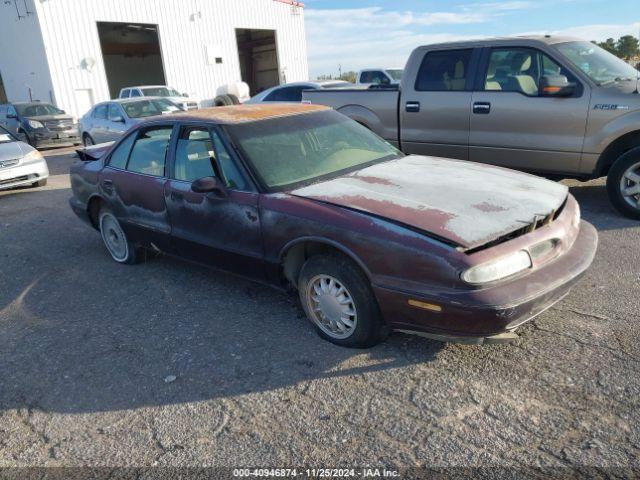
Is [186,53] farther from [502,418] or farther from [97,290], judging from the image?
[502,418]

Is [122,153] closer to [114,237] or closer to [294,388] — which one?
[114,237]

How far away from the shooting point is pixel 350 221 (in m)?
3.07

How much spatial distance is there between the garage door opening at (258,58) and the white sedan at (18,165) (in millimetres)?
21142

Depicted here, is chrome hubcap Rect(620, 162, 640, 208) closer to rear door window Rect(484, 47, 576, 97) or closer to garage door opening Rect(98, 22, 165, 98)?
rear door window Rect(484, 47, 576, 97)

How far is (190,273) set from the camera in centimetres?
491

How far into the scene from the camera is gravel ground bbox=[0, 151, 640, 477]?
2492 mm

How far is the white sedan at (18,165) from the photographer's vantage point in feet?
30.4

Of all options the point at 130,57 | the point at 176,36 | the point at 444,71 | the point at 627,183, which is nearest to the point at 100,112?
the point at 444,71

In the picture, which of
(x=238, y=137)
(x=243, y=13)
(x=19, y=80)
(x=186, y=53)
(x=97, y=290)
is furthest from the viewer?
(x=243, y=13)

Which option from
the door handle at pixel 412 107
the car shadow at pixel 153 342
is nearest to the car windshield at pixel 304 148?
the car shadow at pixel 153 342

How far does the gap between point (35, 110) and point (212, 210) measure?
1665 centimetres

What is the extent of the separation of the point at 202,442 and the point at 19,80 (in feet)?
81.4

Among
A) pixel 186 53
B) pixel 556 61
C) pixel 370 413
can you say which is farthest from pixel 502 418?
pixel 186 53

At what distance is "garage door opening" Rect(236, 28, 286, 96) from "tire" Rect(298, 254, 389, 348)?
27.7m
